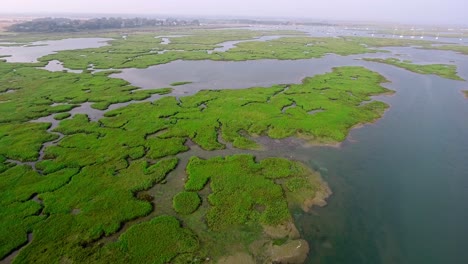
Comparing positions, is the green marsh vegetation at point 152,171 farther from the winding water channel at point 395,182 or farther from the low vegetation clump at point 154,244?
the winding water channel at point 395,182

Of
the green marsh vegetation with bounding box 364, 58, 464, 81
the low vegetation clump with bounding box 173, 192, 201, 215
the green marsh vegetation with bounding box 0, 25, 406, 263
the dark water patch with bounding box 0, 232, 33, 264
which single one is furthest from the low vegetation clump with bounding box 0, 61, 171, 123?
the green marsh vegetation with bounding box 364, 58, 464, 81

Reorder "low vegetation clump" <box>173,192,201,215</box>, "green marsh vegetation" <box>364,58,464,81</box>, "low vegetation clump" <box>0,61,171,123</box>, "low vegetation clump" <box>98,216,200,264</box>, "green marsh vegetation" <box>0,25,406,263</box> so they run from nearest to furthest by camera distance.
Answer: "low vegetation clump" <box>98,216,200,264</box>
"green marsh vegetation" <box>0,25,406,263</box>
"low vegetation clump" <box>173,192,201,215</box>
"low vegetation clump" <box>0,61,171,123</box>
"green marsh vegetation" <box>364,58,464,81</box>

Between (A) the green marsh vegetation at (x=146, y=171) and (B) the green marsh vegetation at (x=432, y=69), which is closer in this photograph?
(A) the green marsh vegetation at (x=146, y=171)

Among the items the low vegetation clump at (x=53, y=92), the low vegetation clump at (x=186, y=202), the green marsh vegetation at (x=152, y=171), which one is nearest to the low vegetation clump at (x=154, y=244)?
the green marsh vegetation at (x=152, y=171)

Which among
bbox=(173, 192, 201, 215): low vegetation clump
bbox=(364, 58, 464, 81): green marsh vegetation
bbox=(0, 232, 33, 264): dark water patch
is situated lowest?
bbox=(0, 232, 33, 264): dark water patch

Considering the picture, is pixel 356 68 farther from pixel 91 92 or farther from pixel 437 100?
pixel 91 92

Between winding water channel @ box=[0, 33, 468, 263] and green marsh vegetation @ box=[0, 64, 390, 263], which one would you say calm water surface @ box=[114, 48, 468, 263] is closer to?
winding water channel @ box=[0, 33, 468, 263]

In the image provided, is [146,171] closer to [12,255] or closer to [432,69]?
[12,255]

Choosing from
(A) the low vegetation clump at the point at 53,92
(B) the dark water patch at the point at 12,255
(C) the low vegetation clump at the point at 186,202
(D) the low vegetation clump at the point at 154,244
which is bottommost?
(B) the dark water patch at the point at 12,255

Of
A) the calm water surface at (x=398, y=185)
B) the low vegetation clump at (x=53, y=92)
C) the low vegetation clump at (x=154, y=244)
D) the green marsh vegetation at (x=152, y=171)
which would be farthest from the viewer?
the low vegetation clump at (x=53, y=92)
